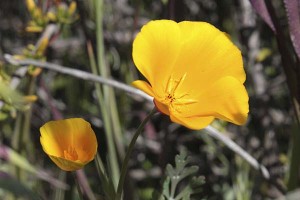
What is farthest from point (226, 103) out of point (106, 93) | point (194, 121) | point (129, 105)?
point (129, 105)

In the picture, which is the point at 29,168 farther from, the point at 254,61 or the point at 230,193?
the point at 254,61

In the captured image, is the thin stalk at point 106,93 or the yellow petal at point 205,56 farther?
the thin stalk at point 106,93

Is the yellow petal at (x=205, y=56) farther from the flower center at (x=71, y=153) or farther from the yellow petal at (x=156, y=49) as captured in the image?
the flower center at (x=71, y=153)

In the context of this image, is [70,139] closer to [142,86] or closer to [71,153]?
[71,153]

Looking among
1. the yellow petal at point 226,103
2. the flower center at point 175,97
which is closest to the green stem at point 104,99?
the flower center at point 175,97

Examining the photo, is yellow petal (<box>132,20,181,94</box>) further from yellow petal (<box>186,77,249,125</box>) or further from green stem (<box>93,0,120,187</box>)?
green stem (<box>93,0,120,187</box>)

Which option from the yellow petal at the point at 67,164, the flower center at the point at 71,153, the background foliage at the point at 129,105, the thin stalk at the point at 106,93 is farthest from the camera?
the background foliage at the point at 129,105

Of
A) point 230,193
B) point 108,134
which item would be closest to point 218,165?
point 230,193
